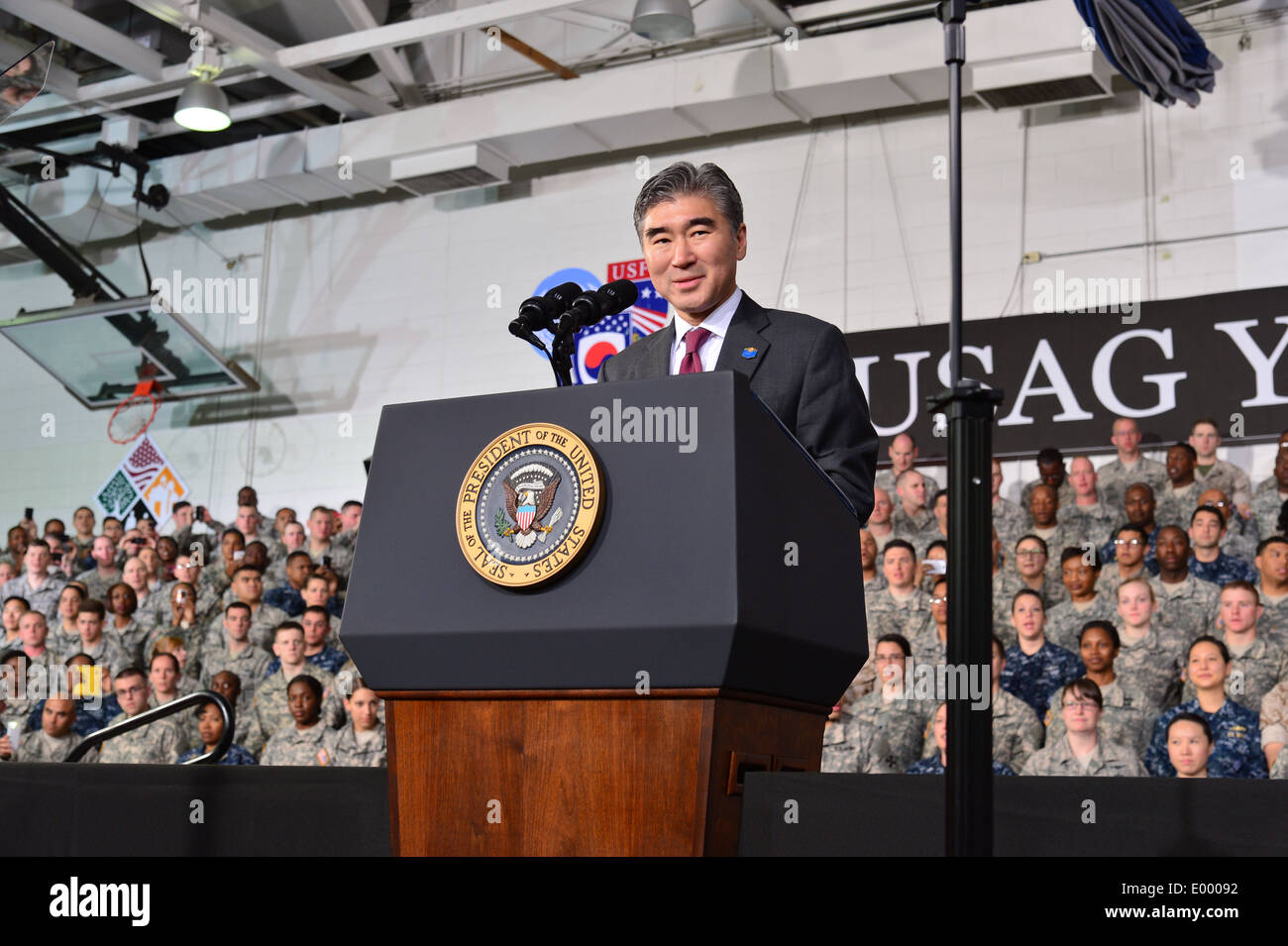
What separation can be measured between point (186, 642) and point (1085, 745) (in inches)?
173

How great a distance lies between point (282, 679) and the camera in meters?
5.84

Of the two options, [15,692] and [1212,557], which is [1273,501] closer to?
[1212,557]

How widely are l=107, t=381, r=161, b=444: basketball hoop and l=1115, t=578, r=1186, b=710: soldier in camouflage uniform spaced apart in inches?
251

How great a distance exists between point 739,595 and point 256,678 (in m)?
5.47

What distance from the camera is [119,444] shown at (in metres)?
8.95

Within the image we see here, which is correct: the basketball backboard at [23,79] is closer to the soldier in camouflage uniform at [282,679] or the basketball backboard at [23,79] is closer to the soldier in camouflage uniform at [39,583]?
the soldier in camouflage uniform at [282,679]

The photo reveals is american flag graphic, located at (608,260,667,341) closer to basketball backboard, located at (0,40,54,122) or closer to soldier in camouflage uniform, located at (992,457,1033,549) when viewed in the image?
soldier in camouflage uniform, located at (992,457,1033,549)

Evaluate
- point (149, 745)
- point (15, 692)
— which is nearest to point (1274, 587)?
point (149, 745)

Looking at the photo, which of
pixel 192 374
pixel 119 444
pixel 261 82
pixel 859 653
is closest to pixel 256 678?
pixel 192 374

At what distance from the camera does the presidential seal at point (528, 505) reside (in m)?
1.12

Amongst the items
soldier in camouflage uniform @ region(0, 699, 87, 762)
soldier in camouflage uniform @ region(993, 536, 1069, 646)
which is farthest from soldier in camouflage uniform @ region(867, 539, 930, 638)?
soldier in camouflage uniform @ region(0, 699, 87, 762)

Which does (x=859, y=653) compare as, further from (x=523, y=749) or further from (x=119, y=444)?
(x=119, y=444)

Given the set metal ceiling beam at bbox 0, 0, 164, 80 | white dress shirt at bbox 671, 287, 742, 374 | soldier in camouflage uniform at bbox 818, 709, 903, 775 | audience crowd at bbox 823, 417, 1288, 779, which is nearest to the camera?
white dress shirt at bbox 671, 287, 742, 374

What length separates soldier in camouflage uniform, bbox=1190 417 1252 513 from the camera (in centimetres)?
546
